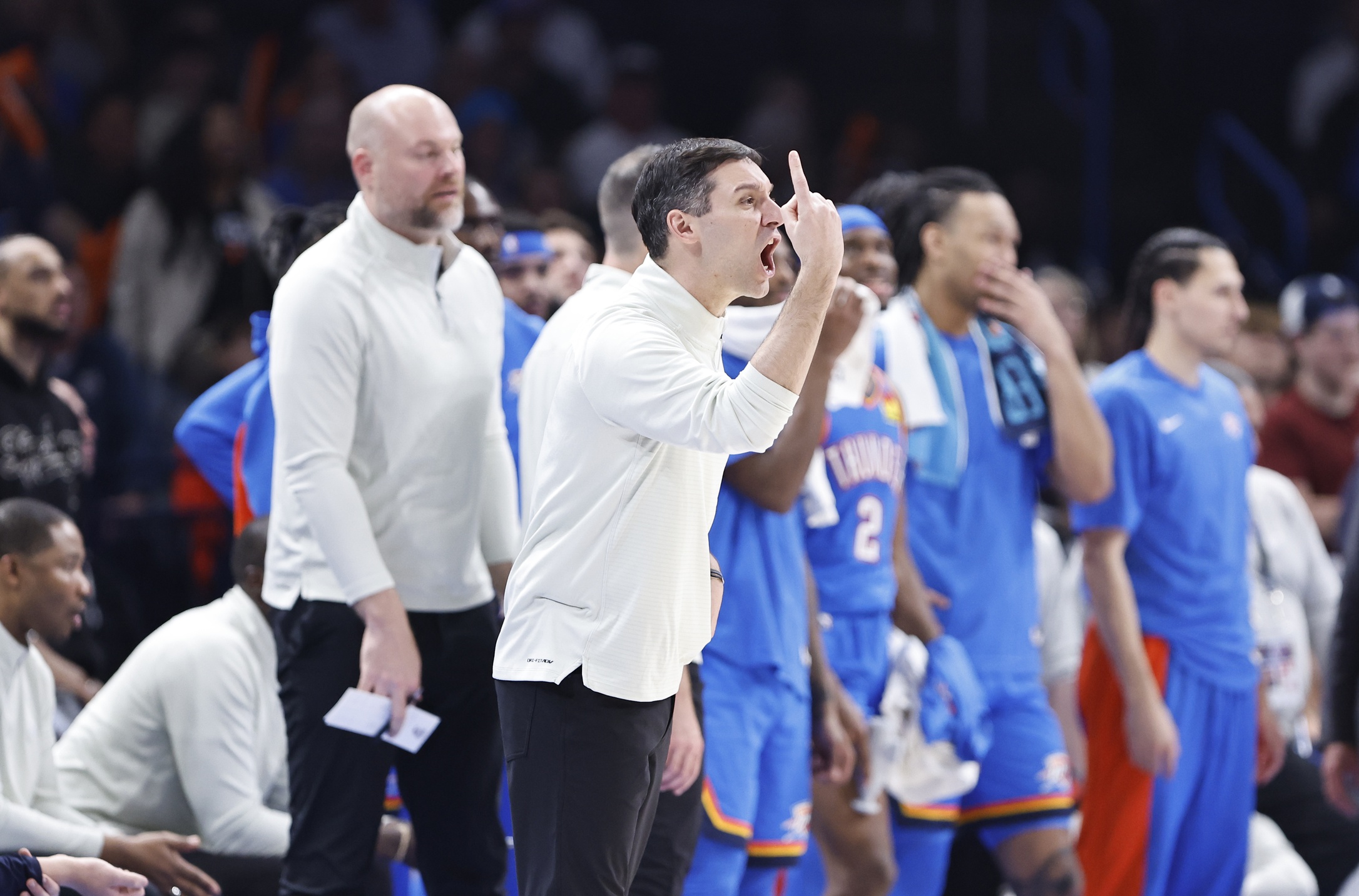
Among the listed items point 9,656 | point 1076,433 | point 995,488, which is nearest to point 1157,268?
point 1076,433

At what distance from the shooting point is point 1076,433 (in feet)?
16.6

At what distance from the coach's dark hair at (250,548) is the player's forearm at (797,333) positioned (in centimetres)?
223

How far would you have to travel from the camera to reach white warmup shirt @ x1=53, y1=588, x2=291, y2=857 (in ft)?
14.9

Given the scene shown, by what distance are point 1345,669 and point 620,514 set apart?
2405mm

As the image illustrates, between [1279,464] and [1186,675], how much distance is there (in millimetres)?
2693

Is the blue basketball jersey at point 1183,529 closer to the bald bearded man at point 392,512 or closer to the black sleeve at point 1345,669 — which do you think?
the black sleeve at point 1345,669

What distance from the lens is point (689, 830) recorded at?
371 cm

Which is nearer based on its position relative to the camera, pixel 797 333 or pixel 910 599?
pixel 797 333

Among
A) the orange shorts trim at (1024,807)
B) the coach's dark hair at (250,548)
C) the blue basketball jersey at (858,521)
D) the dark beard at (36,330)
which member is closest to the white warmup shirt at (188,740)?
the coach's dark hair at (250,548)

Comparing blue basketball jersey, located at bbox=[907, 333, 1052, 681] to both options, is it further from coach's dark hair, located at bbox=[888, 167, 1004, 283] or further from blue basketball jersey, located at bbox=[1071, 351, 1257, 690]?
coach's dark hair, located at bbox=[888, 167, 1004, 283]

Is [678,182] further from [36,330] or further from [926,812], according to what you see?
[36,330]

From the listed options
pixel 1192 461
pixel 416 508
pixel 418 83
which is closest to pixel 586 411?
pixel 416 508

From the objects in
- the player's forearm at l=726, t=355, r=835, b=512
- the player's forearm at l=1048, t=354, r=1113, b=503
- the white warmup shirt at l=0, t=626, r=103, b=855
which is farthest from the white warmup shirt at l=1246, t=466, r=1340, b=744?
the white warmup shirt at l=0, t=626, r=103, b=855

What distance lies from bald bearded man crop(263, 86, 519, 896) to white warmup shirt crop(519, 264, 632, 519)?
17 centimetres
